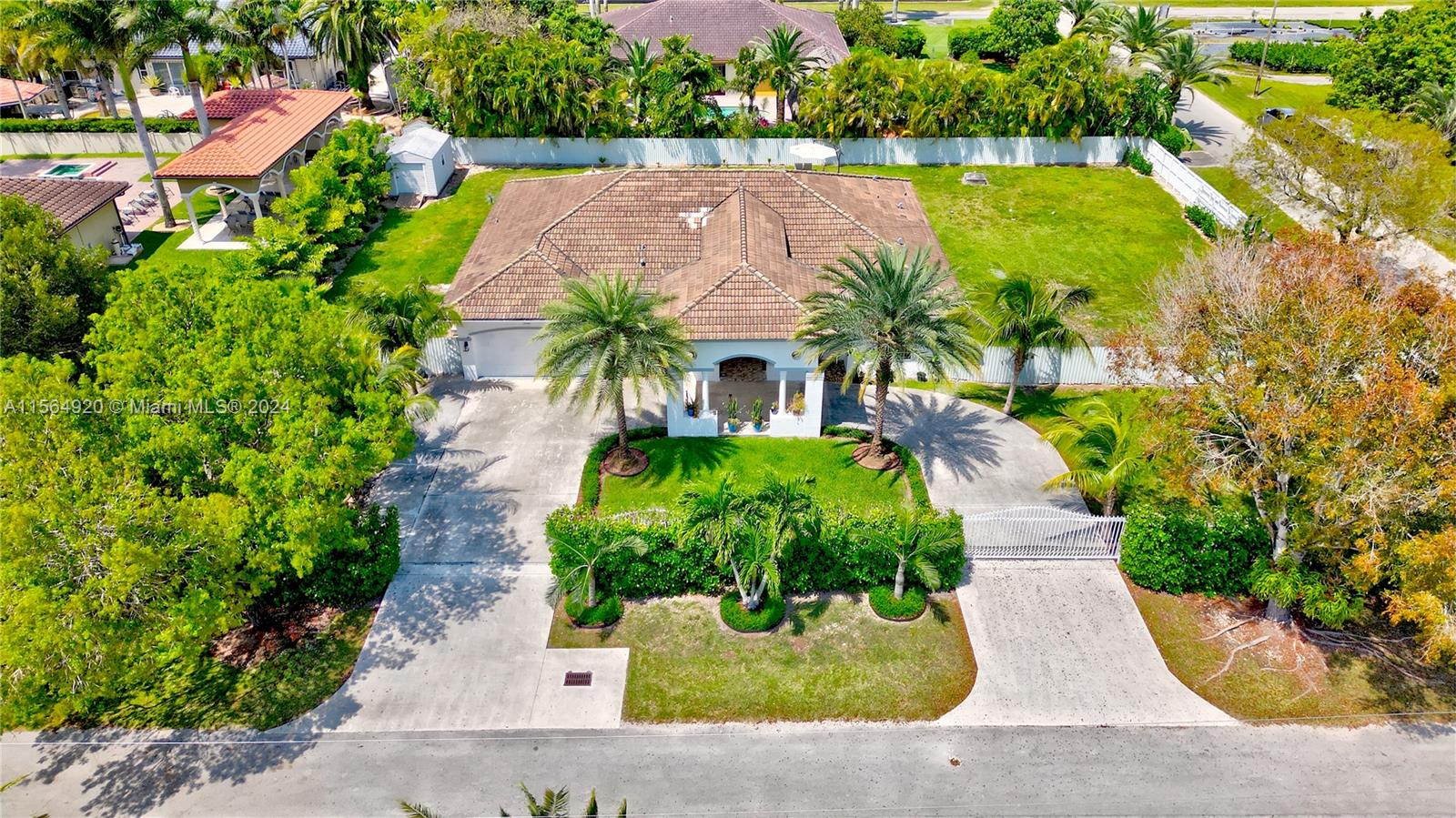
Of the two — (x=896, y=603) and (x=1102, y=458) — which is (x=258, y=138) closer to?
(x=896, y=603)

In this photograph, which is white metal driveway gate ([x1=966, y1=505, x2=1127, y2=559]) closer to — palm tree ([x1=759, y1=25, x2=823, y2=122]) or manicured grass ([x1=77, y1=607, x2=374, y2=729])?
manicured grass ([x1=77, y1=607, x2=374, y2=729])

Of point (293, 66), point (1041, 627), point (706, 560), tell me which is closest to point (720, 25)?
point (293, 66)

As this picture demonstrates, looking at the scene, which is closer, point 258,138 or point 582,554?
point 582,554

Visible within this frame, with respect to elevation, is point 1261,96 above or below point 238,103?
below

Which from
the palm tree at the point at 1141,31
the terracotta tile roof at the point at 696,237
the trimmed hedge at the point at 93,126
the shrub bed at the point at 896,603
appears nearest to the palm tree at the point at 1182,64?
the palm tree at the point at 1141,31

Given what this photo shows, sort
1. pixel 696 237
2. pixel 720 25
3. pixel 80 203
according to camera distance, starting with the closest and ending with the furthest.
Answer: pixel 696 237 < pixel 80 203 < pixel 720 25

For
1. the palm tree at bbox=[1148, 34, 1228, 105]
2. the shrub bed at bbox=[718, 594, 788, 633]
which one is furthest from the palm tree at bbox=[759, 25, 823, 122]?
the shrub bed at bbox=[718, 594, 788, 633]

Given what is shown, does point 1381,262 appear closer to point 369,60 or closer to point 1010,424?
point 1010,424
